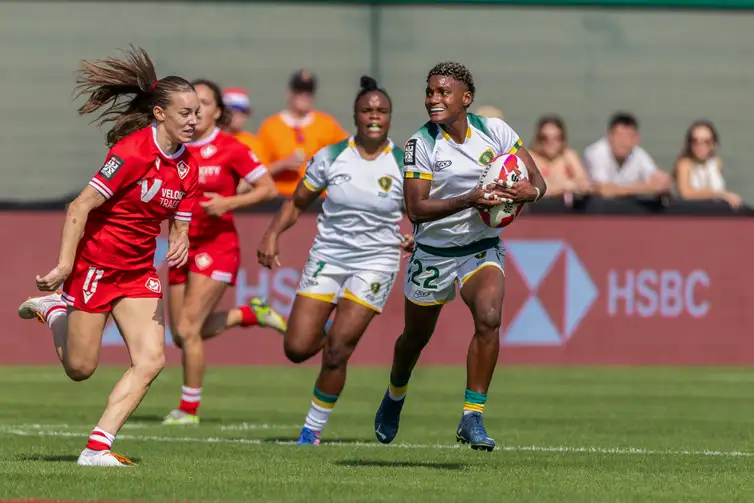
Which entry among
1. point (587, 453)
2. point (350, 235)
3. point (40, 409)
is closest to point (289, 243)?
point (40, 409)

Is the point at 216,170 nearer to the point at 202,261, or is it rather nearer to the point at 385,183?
the point at 202,261

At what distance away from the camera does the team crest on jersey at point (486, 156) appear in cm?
1022

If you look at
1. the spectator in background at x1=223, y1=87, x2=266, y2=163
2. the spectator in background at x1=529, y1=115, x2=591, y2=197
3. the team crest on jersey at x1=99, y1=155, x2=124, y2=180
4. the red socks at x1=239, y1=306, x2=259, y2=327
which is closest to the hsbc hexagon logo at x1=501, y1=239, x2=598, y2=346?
the spectator in background at x1=529, y1=115, x2=591, y2=197

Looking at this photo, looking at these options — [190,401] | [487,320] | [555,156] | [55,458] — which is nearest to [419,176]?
[487,320]

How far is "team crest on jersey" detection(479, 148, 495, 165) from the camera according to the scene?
10.2 meters

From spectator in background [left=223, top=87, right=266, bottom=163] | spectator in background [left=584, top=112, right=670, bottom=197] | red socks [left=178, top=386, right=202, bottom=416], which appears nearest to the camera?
red socks [left=178, top=386, right=202, bottom=416]

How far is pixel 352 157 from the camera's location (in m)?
11.6

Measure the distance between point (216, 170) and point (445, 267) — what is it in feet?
11.3

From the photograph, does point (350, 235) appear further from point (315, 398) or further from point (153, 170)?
point (153, 170)

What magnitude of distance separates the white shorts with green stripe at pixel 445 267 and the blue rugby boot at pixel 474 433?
1.01 meters

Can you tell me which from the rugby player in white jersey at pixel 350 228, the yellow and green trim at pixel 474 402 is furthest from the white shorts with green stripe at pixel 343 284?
the yellow and green trim at pixel 474 402

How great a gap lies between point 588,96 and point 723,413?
28.6 ft

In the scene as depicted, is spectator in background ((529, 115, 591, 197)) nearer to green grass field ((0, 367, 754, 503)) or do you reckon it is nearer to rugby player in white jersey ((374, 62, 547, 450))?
green grass field ((0, 367, 754, 503))

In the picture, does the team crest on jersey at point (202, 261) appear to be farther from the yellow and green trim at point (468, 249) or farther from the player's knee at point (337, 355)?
the yellow and green trim at point (468, 249)
